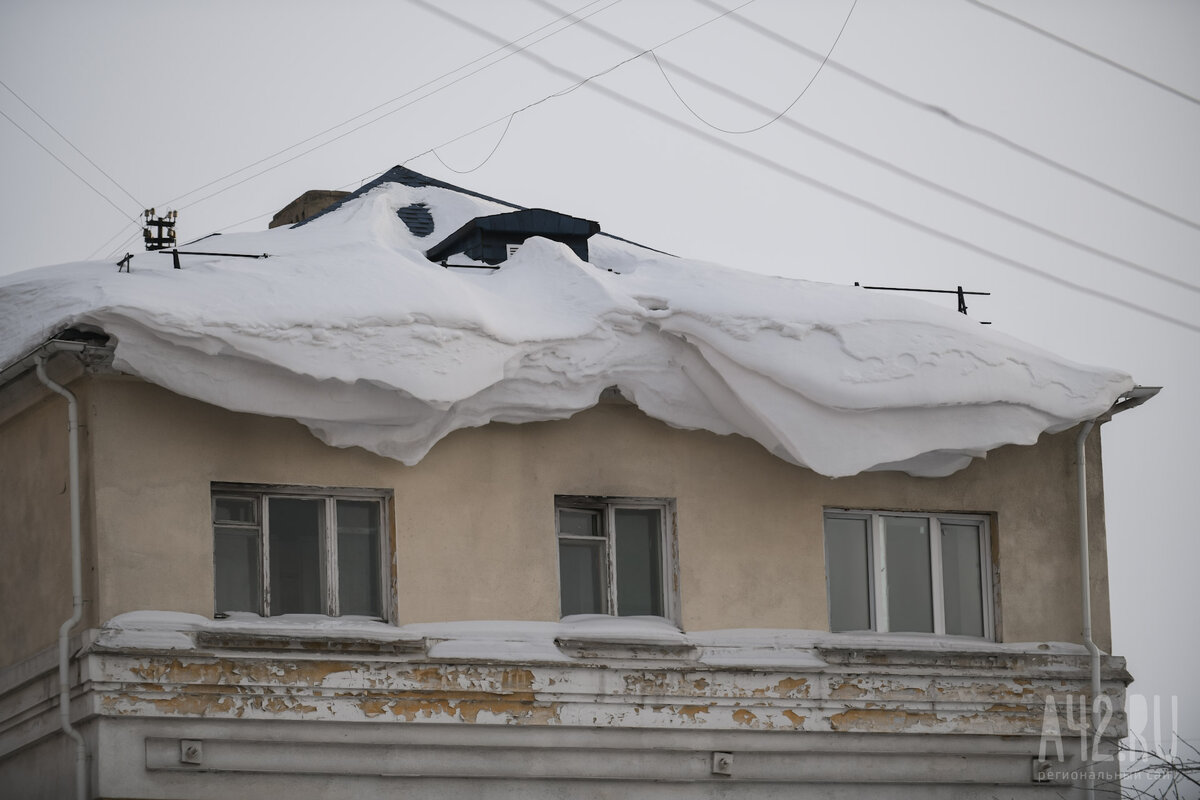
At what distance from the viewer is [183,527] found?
746 inches

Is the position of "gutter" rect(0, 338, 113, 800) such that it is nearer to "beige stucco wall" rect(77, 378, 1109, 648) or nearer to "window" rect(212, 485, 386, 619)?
"beige stucco wall" rect(77, 378, 1109, 648)

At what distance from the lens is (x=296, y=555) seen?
19656 mm

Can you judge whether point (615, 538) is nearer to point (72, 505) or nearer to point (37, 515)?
point (72, 505)

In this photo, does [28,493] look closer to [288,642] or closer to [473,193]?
[288,642]

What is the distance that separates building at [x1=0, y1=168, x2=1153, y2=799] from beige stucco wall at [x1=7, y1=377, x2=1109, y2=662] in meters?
0.03

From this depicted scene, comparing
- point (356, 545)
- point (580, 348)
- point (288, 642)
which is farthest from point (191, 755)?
point (580, 348)

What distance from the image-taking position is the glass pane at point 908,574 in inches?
858

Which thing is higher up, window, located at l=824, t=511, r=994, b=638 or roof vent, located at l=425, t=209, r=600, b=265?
roof vent, located at l=425, t=209, r=600, b=265

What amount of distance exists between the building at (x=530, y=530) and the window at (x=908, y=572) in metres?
0.03

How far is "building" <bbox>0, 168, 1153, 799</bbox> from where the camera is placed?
1866cm

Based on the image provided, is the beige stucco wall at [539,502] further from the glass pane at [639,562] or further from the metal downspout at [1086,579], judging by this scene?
the glass pane at [639,562]

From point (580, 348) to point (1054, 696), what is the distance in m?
5.66

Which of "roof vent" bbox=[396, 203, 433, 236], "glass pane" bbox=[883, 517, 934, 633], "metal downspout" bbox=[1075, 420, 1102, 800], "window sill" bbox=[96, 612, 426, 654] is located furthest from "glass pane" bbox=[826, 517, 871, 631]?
"roof vent" bbox=[396, 203, 433, 236]

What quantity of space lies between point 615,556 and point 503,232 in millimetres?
3364
